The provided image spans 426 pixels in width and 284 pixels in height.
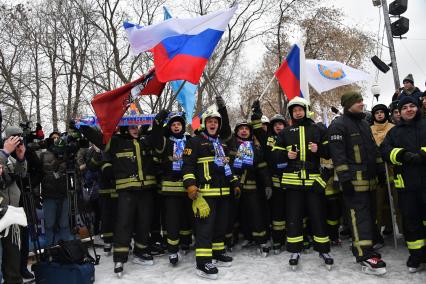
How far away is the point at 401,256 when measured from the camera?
5.53 metres

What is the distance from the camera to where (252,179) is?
247 inches

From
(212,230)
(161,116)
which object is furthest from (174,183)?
(161,116)

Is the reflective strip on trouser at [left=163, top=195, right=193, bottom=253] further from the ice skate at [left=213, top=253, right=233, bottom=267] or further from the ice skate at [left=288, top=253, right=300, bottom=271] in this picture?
the ice skate at [left=288, top=253, right=300, bottom=271]

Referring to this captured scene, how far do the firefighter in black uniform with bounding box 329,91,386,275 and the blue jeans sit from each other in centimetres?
450

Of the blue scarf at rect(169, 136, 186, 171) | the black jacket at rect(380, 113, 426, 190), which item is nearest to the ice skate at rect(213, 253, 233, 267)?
the blue scarf at rect(169, 136, 186, 171)

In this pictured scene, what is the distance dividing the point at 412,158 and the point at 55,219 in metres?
5.51

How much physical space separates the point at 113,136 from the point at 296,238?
3.07 m

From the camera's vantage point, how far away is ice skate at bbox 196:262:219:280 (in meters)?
5.12

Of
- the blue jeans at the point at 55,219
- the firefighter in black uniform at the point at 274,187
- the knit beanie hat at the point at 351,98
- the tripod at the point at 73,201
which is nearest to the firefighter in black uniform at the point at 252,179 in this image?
the firefighter in black uniform at the point at 274,187

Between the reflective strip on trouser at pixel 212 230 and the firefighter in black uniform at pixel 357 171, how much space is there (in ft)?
5.67

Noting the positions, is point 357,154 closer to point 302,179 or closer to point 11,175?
point 302,179

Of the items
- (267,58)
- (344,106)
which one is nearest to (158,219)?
(344,106)

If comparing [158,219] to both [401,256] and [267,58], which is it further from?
[267,58]

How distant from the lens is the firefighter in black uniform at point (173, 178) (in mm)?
5840
